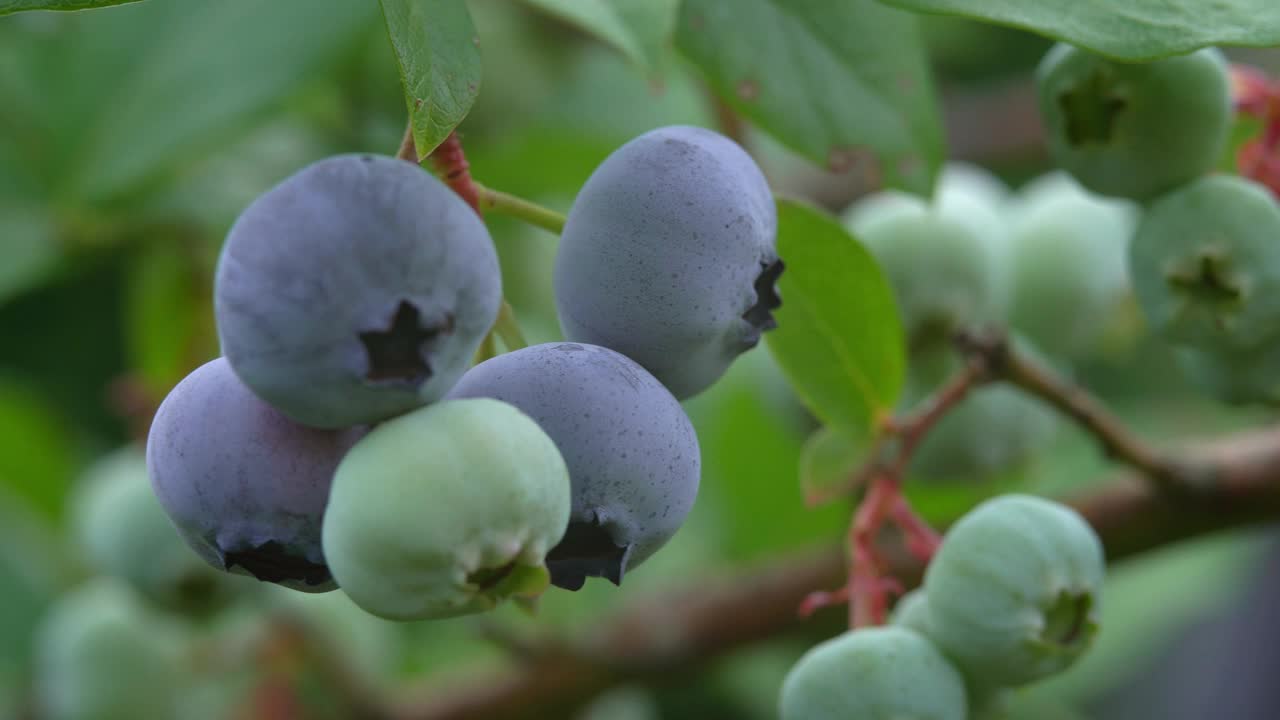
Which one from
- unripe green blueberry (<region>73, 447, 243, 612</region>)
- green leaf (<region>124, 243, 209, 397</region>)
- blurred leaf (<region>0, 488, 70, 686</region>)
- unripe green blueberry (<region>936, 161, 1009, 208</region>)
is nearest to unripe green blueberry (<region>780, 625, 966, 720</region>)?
unripe green blueberry (<region>936, 161, 1009, 208</region>)

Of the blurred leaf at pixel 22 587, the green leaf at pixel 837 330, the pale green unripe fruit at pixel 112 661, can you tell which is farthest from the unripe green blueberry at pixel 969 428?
the blurred leaf at pixel 22 587

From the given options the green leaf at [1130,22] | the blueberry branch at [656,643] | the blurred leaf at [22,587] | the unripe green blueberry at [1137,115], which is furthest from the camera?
the blurred leaf at [22,587]

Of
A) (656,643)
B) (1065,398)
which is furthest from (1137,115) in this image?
(656,643)

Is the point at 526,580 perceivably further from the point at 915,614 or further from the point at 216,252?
the point at 216,252

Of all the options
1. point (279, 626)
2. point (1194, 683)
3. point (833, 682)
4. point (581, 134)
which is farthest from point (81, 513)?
point (1194, 683)

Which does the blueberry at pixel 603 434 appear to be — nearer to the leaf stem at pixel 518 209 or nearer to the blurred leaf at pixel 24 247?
the leaf stem at pixel 518 209

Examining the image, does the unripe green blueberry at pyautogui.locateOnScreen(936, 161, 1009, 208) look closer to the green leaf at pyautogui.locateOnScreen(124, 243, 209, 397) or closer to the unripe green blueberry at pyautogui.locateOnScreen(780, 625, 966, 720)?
the unripe green blueberry at pyautogui.locateOnScreen(780, 625, 966, 720)
